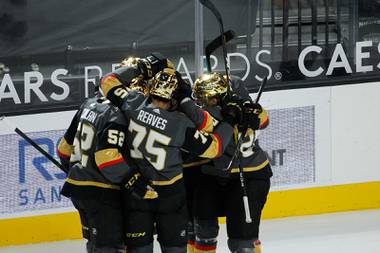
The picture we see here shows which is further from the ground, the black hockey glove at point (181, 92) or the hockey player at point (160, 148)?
the black hockey glove at point (181, 92)

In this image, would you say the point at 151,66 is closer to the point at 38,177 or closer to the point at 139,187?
the point at 139,187

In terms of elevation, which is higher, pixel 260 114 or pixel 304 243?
pixel 260 114

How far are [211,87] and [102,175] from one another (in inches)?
28.0

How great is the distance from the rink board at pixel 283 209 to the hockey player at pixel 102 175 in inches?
57.2

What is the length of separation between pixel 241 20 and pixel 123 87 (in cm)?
232

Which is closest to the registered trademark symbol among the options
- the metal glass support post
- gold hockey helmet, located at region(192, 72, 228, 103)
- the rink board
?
the metal glass support post

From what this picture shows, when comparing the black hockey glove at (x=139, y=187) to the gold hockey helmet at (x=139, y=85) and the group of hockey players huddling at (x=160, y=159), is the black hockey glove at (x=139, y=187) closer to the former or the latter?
the group of hockey players huddling at (x=160, y=159)

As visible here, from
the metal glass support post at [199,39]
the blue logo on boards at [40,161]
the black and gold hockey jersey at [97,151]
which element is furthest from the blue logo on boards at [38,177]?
the black and gold hockey jersey at [97,151]

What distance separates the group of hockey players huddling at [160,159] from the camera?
521cm

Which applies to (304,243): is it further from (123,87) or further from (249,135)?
(123,87)

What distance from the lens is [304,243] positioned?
7.01 meters

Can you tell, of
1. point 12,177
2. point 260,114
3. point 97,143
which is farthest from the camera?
point 12,177

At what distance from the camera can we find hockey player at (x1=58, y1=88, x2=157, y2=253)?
205 inches

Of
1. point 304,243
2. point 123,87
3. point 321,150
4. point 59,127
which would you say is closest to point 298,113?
point 321,150
